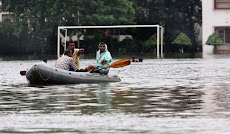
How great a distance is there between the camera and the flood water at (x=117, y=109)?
1470 centimetres

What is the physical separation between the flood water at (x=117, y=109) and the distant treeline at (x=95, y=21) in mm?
54017

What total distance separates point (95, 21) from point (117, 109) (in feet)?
207

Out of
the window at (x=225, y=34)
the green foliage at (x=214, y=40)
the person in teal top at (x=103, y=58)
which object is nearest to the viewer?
the person in teal top at (x=103, y=58)

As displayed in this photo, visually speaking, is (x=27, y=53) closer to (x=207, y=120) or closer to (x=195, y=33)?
(x=195, y=33)

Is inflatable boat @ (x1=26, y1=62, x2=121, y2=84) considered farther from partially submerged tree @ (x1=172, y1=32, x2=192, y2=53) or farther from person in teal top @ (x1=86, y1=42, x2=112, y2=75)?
partially submerged tree @ (x1=172, y1=32, x2=192, y2=53)

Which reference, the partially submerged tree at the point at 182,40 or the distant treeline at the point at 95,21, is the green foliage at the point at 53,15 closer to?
the distant treeline at the point at 95,21

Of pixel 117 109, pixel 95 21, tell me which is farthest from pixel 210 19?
pixel 117 109

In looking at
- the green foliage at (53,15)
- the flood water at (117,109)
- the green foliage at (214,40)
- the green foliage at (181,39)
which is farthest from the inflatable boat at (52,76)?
the green foliage at (181,39)

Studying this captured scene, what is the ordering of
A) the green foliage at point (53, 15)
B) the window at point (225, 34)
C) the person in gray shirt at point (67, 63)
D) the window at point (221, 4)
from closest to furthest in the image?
the person in gray shirt at point (67, 63)
the green foliage at point (53, 15)
the window at point (221, 4)
the window at point (225, 34)

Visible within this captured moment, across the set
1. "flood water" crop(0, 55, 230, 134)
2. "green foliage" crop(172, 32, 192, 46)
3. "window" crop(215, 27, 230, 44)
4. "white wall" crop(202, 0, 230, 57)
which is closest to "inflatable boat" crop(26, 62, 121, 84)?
"flood water" crop(0, 55, 230, 134)

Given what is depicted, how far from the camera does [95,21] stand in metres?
80.9

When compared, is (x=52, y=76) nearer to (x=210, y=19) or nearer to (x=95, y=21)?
(x=95, y=21)

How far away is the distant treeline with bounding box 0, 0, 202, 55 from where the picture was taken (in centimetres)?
8150

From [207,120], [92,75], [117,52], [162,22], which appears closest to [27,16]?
[117,52]
